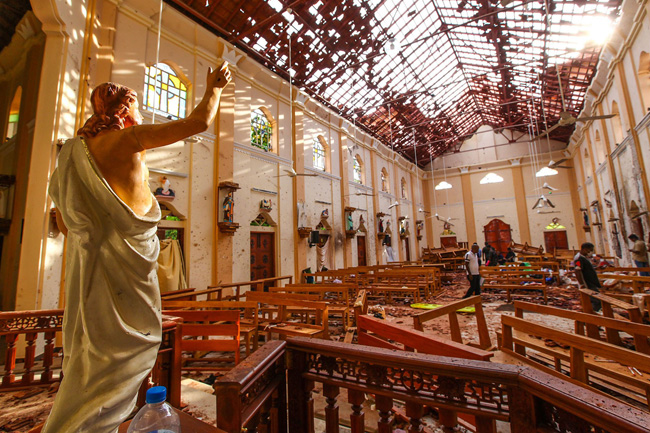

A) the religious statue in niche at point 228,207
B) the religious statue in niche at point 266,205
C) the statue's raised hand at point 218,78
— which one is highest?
the religious statue in niche at point 266,205

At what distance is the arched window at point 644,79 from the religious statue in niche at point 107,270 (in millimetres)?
11987

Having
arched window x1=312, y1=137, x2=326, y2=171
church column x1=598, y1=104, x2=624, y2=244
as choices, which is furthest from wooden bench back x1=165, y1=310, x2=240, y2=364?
church column x1=598, y1=104, x2=624, y2=244

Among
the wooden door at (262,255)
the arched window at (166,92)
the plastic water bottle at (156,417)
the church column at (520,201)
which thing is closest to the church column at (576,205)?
the church column at (520,201)

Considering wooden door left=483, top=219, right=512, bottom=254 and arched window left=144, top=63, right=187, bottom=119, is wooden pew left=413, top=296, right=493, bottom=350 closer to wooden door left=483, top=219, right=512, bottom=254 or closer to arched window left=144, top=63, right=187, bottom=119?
arched window left=144, top=63, right=187, bottom=119

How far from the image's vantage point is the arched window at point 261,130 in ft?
33.9

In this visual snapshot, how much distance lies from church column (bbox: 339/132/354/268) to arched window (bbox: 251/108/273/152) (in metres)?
4.50

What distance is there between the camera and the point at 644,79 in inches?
337

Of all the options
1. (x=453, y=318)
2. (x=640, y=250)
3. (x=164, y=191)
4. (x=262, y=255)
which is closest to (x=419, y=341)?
(x=453, y=318)

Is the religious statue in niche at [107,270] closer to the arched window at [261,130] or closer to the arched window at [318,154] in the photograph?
the arched window at [261,130]

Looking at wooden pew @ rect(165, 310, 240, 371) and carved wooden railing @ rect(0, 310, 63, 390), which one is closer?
carved wooden railing @ rect(0, 310, 63, 390)

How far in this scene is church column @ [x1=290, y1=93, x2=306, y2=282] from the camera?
441 inches

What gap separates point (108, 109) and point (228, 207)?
7316 mm

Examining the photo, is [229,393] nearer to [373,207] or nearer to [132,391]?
[132,391]

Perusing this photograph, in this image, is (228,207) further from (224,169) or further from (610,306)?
(610,306)
